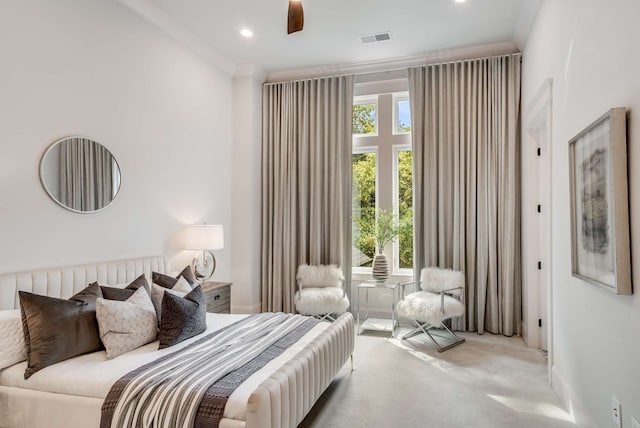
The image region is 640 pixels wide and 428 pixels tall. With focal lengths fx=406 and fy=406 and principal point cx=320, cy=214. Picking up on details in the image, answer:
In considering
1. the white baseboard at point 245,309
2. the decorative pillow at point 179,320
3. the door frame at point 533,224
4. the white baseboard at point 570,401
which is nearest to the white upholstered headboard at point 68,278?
the decorative pillow at point 179,320

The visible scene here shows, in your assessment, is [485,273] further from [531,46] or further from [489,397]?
[531,46]

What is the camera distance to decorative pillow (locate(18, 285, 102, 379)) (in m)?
2.28

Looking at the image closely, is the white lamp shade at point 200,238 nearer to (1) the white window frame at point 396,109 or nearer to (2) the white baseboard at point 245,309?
(2) the white baseboard at point 245,309

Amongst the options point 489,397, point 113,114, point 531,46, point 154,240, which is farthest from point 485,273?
point 113,114

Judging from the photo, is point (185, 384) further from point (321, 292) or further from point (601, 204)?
point (321, 292)

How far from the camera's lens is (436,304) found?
4.02 meters

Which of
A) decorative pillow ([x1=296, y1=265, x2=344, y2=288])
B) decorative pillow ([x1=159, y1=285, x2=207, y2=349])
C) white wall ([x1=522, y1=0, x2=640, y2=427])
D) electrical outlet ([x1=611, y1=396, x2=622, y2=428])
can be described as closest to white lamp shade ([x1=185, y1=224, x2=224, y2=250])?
decorative pillow ([x1=159, y1=285, x2=207, y2=349])

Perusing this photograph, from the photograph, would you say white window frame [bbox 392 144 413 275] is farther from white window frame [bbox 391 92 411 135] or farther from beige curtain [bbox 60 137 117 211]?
beige curtain [bbox 60 137 117 211]

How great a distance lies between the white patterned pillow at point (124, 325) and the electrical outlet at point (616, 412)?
264 cm

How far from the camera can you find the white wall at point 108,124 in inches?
105

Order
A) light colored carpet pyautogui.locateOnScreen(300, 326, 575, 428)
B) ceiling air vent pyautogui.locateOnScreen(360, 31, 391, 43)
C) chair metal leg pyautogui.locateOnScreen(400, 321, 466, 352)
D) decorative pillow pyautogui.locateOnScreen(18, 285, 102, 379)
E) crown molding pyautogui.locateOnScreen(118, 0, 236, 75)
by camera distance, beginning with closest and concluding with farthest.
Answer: decorative pillow pyautogui.locateOnScreen(18, 285, 102, 379) → light colored carpet pyautogui.locateOnScreen(300, 326, 575, 428) → crown molding pyautogui.locateOnScreen(118, 0, 236, 75) → chair metal leg pyautogui.locateOnScreen(400, 321, 466, 352) → ceiling air vent pyautogui.locateOnScreen(360, 31, 391, 43)

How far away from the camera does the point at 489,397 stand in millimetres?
2953

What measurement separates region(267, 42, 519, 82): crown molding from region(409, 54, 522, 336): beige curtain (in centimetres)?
9

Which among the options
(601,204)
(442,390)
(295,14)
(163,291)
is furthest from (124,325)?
(601,204)
